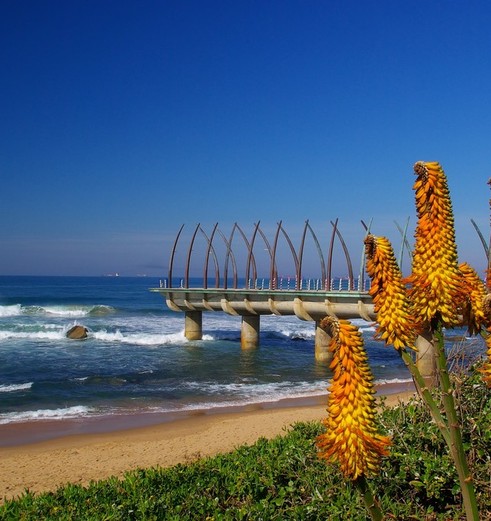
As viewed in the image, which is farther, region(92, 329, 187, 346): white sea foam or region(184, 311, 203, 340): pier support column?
region(92, 329, 187, 346): white sea foam

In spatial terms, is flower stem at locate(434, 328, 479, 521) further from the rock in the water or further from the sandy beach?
the rock in the water

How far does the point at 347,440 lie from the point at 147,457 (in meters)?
13.7

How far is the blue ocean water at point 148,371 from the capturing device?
2338 cm

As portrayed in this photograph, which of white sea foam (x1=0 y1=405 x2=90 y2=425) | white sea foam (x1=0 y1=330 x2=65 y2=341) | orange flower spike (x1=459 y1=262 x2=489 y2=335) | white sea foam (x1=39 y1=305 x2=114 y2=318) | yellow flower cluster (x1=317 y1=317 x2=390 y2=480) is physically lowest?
white sea foam (x1=0 y1=405 x2=90 y2=425)

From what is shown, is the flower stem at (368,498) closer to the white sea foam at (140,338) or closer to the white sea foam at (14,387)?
the white sea foam at (14,387)

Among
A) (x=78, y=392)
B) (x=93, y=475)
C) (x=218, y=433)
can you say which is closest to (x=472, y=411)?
(x=93, y=475)

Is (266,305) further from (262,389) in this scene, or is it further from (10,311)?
(10,311)

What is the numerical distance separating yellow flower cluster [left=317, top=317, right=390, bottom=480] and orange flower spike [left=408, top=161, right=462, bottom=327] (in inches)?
19.3

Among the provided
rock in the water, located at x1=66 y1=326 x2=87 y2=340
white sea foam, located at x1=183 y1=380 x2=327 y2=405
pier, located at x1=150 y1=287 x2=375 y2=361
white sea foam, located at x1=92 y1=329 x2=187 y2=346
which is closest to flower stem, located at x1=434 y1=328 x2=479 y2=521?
white sea foam, located at x1=183 y1=380 x2=327 y2=405

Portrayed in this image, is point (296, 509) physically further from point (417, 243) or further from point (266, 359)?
point (266, 359)

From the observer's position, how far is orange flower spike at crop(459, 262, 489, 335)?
10.3ft

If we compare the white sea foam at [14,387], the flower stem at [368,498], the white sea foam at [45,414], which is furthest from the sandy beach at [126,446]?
the flower stem at [368,498]

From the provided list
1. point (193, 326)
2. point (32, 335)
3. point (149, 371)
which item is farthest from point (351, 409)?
point (32, 335)

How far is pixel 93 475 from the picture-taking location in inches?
540
